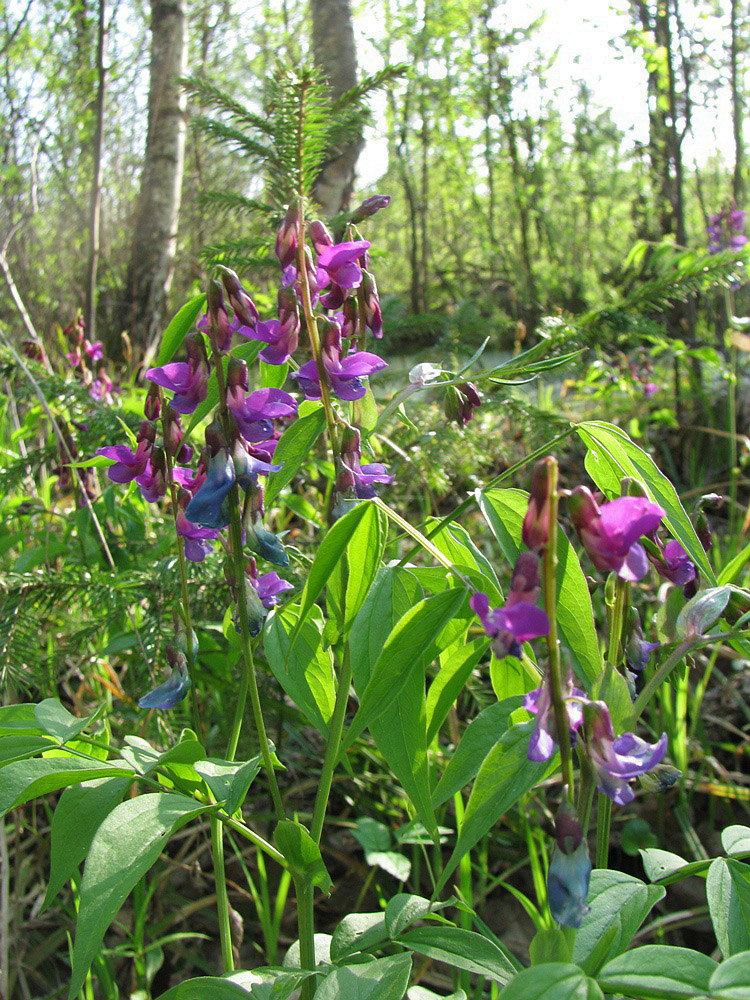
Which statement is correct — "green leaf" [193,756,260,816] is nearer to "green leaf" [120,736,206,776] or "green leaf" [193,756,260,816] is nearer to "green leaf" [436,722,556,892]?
"green leaf" [120,736,206,776]

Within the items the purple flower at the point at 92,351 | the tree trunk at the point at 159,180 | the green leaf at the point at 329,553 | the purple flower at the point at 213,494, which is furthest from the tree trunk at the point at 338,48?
the green leaf at the point at 329,553

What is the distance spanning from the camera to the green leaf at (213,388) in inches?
32.6

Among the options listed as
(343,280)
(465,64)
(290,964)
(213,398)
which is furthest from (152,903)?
(465,64)

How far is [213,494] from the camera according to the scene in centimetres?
78

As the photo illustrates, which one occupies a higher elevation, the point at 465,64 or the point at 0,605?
the point at 465,64

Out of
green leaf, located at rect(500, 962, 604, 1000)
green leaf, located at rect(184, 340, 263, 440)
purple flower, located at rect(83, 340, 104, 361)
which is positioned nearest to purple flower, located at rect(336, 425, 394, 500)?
green leaf, located at rect(184, 340, 263, 440)

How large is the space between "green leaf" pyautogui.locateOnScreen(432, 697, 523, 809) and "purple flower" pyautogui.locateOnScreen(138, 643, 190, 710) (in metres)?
0.38

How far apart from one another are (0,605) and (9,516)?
0.76 meters

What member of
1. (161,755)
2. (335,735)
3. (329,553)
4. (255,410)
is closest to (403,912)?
(335,735)

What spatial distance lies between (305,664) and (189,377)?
0.35m

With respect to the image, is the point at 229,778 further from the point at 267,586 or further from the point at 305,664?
the point at 267,586

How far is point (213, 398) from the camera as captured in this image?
0.88 m

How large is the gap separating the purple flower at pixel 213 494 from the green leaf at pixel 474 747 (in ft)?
1.06

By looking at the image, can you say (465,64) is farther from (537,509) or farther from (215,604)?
(537,509)
